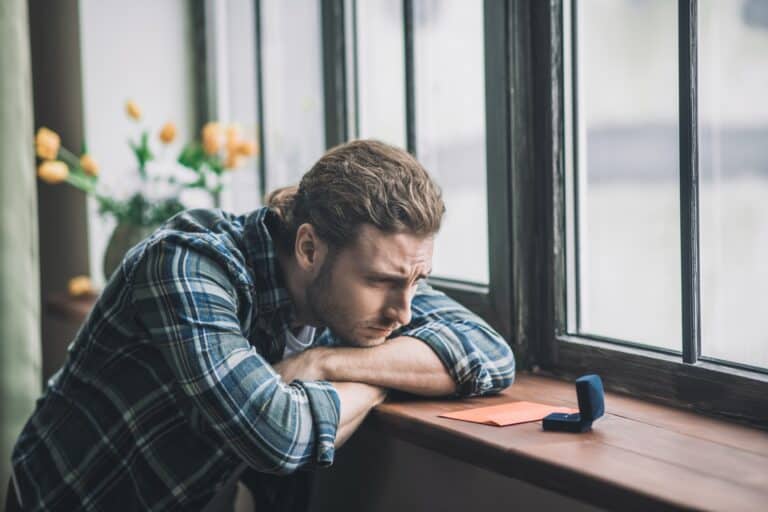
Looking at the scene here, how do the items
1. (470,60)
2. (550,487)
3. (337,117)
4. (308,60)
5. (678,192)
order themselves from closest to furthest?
(550,487)
(678,192)
(470,60)
(337,117)
(308,60)

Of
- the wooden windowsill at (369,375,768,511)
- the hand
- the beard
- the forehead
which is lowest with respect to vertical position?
the wooden windowsill at (369,375,768,511)

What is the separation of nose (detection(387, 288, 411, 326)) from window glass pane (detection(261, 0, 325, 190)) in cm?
91

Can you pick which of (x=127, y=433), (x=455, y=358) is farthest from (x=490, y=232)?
(x=127, y=433)

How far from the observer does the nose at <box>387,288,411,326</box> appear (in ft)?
4.17

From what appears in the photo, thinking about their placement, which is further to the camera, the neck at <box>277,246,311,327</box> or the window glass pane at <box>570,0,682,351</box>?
the neck at <box>277,246,311,327</box>

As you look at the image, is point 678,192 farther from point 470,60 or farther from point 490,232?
point 470,60

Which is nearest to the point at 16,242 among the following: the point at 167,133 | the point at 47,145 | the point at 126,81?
the point at 47,145

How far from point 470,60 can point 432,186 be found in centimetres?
43

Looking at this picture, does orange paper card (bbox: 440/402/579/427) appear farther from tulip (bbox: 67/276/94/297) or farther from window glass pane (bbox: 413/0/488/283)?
tulip (bbox: 67/276/94/297)

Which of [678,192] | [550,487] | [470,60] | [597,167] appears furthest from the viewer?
[470,60]

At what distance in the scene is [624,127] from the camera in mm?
1332

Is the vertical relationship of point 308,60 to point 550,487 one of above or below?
above

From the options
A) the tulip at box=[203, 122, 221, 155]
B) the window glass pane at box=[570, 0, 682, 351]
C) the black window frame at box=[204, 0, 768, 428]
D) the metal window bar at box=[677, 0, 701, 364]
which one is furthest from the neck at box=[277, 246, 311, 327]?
the tulip at box=[203, 122, 221, 155]

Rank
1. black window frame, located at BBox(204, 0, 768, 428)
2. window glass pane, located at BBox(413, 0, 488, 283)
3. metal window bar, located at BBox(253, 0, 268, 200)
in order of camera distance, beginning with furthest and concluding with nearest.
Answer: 1. metal window bar, located at BBox(253, 0, 268, 200)
2. window glass pane, located at BBox(413, 0, 488, 283)
3. black window frame, located at BBox(204, 0, 768, 428)
